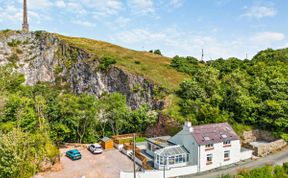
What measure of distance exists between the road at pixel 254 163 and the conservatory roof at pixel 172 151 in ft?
9.34

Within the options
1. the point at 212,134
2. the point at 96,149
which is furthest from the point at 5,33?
the point at 212,134

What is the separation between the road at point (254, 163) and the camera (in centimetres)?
2950

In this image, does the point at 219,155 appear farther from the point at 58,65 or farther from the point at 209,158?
the point at 58,65

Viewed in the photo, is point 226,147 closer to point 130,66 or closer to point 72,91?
point 130,66

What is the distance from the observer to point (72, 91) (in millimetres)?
70750

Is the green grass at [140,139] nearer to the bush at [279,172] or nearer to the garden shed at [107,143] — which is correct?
the garden shed at [107,143]

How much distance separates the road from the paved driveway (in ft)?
27.1

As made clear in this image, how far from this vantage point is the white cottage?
3003 cm

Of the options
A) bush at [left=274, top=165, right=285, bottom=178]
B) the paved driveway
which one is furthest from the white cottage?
bush at [left=274, top=165, right=285, bottom=178]

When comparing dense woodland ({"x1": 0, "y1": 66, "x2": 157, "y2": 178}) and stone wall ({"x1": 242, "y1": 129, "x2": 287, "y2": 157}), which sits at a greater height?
dense woodland ({"x1": 0, "y1": 66, "x2": 157, "y2": 178})

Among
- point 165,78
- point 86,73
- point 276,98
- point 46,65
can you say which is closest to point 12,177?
point 276,98

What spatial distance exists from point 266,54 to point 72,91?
166 feet

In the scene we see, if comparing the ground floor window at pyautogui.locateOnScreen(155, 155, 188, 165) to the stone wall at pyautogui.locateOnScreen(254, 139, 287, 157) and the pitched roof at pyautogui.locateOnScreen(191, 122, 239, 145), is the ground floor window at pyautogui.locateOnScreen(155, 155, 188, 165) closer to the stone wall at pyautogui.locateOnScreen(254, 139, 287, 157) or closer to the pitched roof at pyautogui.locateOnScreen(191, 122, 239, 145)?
the pitched roof at pyautogui.locateOnScreen(191, 122, 239, 145)

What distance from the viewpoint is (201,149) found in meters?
30.3
